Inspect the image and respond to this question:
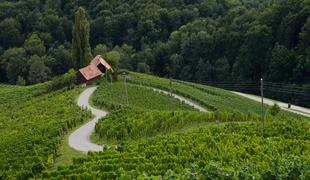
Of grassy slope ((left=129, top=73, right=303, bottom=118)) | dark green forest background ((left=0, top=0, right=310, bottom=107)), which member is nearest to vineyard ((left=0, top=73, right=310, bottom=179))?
grassy slope ((left=129, top=73, right=303, bottom=118))

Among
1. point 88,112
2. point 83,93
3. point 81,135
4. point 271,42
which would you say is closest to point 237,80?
point 271,42

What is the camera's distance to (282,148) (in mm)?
21469

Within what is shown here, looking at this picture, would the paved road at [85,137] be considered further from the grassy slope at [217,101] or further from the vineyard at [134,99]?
the grassy slope at [217,101]

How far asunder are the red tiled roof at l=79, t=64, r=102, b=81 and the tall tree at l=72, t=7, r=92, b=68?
2822mm

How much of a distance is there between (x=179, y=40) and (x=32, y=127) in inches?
2320

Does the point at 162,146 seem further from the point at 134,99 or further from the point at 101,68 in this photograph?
the point at 101,68

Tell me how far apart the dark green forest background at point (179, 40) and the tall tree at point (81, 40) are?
5.32 ft

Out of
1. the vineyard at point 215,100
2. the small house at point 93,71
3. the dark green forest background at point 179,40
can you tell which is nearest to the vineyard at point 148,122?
the vineyard at point 215,100

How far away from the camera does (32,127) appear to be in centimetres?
3456

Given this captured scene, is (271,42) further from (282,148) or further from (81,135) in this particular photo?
(282,148)

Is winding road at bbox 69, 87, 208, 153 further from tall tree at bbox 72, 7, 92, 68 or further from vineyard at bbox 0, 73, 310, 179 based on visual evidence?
tall tree at bbox 72, 7, 92, 68

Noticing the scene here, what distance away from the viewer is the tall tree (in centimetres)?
5678

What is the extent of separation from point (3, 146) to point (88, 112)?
33.8 ft

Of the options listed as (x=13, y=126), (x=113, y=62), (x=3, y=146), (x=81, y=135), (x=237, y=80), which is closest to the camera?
(x=3, y=146)
